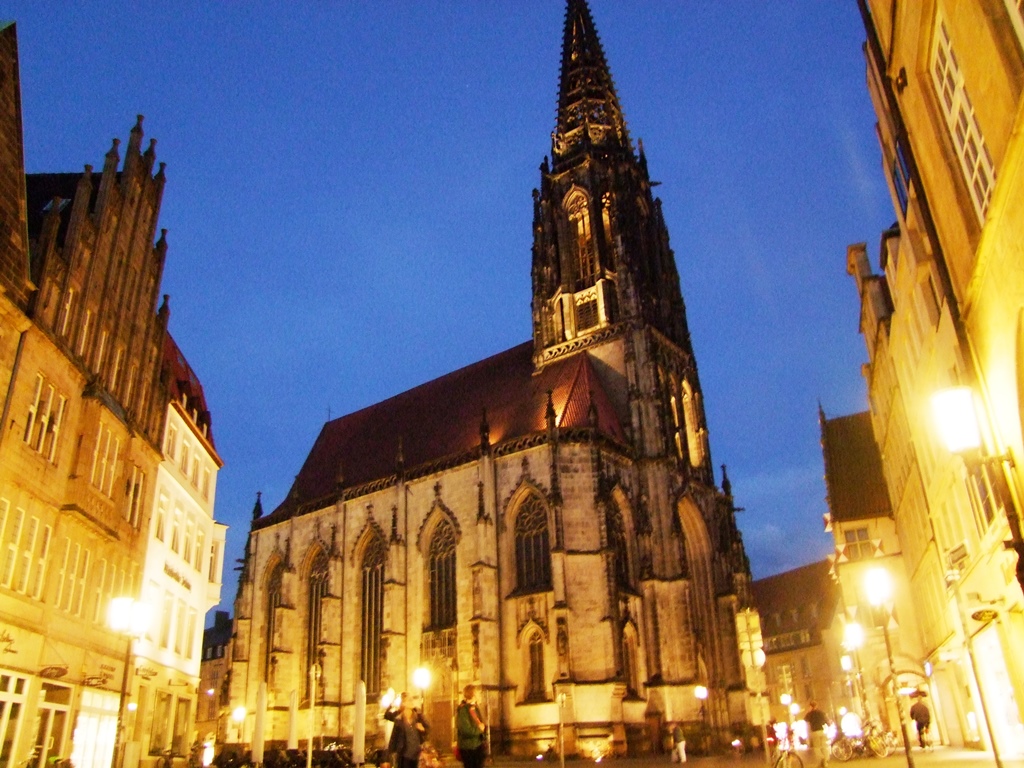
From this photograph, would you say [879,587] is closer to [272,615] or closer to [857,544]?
[857,544]

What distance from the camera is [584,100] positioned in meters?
53.8

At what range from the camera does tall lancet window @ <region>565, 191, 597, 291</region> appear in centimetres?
4541

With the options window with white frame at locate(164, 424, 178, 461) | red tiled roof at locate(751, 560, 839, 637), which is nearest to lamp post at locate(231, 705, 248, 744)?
window with white frame at locate(164, 424, 178, 461)

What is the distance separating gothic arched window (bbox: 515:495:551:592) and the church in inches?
4.3

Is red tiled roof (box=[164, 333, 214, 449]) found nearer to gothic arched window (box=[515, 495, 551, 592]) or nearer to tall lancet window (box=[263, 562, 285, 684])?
gothic arched window (box=[515, 495, 551, 592])

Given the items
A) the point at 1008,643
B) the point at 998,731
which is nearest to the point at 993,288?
the point at 1008,643

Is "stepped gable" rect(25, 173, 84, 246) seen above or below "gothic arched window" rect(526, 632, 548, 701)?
above

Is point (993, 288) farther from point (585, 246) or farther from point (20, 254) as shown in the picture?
point (585, 246)

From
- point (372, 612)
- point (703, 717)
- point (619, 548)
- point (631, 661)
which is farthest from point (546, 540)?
point (372, 612)

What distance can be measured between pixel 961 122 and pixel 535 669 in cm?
2752

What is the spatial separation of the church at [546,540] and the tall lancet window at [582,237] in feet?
0.46

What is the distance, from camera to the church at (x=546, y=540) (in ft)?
109

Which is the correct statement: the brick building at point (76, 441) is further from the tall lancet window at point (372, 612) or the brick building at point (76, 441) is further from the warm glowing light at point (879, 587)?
the tall lancet window at point (372, 612)

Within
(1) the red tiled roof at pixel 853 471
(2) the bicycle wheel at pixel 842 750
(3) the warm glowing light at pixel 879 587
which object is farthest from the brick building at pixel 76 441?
(1) the red tiled roof at pixel 853 471
